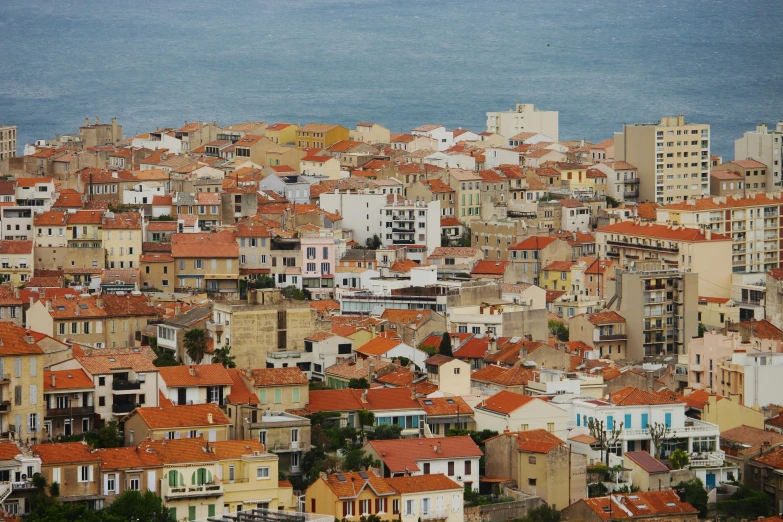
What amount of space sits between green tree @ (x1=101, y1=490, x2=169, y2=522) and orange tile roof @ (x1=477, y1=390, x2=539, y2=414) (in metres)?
7.99

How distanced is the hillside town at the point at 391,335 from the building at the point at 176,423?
0.04 metres

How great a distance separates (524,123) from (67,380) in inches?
2407

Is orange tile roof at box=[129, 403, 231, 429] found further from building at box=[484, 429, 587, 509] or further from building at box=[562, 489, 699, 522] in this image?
building at box=[562, 489, 699, 522]

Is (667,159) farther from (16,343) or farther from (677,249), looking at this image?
(16,343)

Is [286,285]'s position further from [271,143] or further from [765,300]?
[271,143]

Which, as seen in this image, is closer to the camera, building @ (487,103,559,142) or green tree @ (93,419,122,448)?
green tree @ (93,419,122,448)

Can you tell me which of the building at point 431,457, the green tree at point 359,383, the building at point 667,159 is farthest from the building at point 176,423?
the building at point 667,159

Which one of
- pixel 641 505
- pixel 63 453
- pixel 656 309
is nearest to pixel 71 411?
pixel 63 453

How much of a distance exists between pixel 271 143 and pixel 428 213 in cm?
1454

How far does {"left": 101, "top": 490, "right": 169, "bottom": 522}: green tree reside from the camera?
105ft

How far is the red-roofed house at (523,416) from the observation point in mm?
38188

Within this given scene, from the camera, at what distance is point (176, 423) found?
35.2 metres

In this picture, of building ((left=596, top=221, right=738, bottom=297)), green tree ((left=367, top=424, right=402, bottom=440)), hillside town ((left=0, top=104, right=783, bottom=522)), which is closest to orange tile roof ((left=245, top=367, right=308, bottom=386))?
hillside town ((left=0, top=104, right=783, bottom=522))

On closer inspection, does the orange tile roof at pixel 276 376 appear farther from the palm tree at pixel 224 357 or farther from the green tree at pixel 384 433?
the palm tree at pixel 224 357
